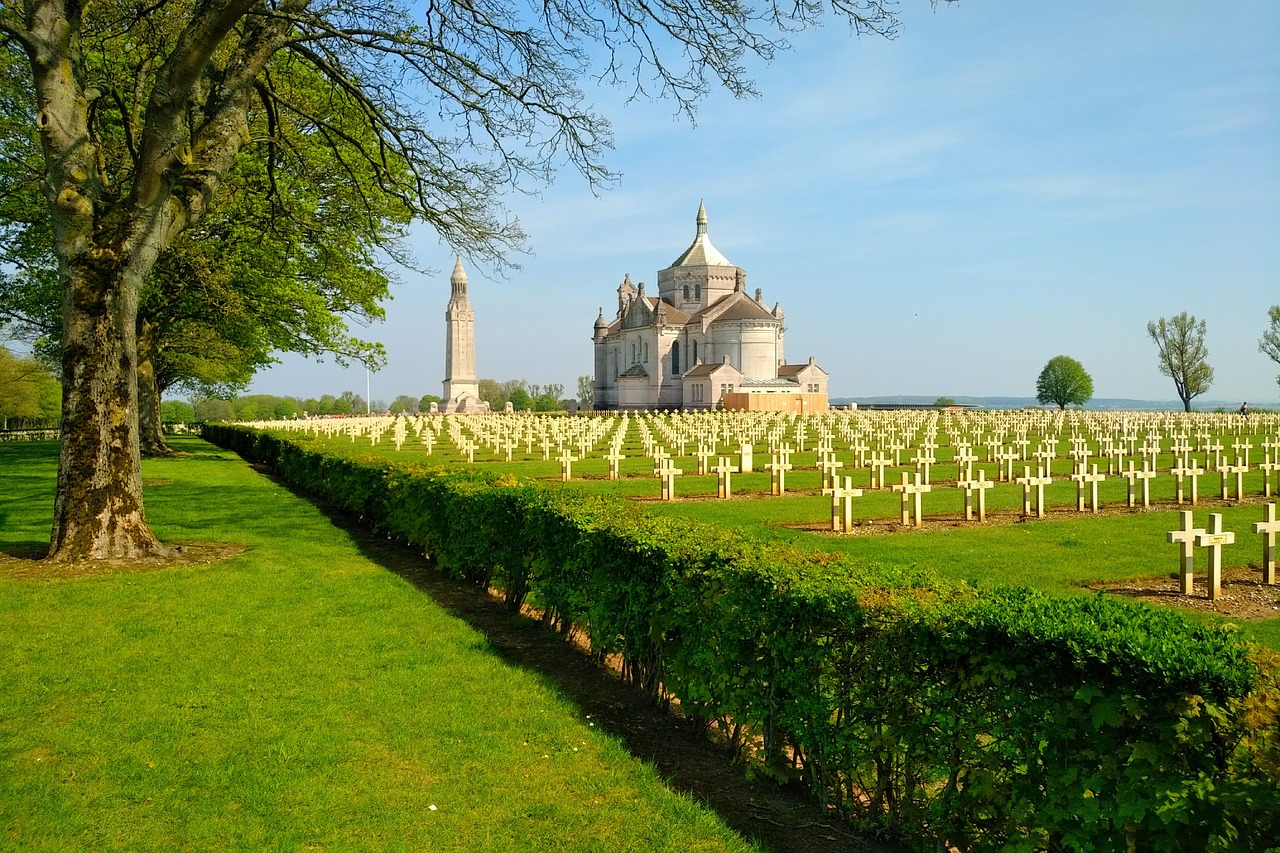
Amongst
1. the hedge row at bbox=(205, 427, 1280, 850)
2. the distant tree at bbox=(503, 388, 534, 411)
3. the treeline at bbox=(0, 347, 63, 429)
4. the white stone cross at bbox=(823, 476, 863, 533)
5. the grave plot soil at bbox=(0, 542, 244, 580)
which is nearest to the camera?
the hedge row at bbox=(205, 427, 1280, 850)

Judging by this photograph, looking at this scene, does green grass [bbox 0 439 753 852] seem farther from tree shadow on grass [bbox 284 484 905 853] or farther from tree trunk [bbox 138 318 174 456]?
tree trunk [bbox 138 318 174 456]

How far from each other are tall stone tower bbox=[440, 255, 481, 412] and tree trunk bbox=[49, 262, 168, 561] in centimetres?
9181

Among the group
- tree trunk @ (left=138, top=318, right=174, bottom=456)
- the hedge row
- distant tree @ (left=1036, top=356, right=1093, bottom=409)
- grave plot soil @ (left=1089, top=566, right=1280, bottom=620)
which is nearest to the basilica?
distant tree @ (left=1036, top=356, right=1093, bottom=409)

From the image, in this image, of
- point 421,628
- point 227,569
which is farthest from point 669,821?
point 227,569

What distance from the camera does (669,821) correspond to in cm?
393

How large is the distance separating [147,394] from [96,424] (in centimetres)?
1714

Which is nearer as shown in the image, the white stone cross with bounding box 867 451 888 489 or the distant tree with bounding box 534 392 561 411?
the white stone cross with bounding box 867 451 888 489

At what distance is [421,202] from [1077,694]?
10.9m

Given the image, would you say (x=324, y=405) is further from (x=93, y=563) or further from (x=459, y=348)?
(x=93, y=563)

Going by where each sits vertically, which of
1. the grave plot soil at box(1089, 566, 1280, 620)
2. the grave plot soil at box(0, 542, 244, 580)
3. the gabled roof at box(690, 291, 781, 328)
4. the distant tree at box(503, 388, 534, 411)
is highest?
the gabled roof at box(690, 291, 781, 328)

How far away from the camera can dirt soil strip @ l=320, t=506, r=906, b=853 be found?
3.93m

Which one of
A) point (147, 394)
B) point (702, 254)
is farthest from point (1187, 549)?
point (702, 254)

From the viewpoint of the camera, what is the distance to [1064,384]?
10038cm

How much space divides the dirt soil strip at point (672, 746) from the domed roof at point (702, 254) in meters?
88.8
